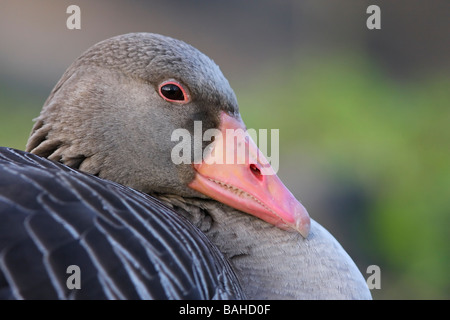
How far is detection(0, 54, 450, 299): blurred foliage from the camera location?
5.54 m

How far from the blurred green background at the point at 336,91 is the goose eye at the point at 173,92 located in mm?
3257

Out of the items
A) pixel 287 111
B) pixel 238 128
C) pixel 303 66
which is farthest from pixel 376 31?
pixel 238 128

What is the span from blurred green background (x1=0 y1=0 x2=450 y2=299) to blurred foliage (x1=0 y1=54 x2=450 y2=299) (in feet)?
0.05

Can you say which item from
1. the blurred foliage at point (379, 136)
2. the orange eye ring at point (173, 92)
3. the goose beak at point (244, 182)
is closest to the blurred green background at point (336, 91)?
the blurred foliage at point (379, 136)

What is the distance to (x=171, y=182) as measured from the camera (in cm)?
262

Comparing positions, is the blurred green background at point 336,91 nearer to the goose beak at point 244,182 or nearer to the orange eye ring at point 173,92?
the goose beak at point 244,182

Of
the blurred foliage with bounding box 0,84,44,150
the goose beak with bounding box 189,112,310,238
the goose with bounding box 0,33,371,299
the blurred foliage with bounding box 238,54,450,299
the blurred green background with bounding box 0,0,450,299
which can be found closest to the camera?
the goose with bounding box 0,33,371,299

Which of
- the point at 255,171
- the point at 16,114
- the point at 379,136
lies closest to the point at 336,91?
the point at 379,136

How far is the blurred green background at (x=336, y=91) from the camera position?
5.68 m

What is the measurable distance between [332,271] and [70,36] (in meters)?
7.71

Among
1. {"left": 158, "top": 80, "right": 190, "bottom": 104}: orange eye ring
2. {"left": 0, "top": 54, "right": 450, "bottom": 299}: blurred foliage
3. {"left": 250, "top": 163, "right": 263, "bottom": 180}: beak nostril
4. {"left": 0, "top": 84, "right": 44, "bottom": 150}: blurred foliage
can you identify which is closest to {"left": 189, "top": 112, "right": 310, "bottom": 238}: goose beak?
{"left": 250, "top": 163, "right": 263, "bottom": 180}: beak nostril

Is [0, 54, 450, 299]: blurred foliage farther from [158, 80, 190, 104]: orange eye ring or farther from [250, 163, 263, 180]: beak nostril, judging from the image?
[158, 80, 190, 104]: orange eye ring
